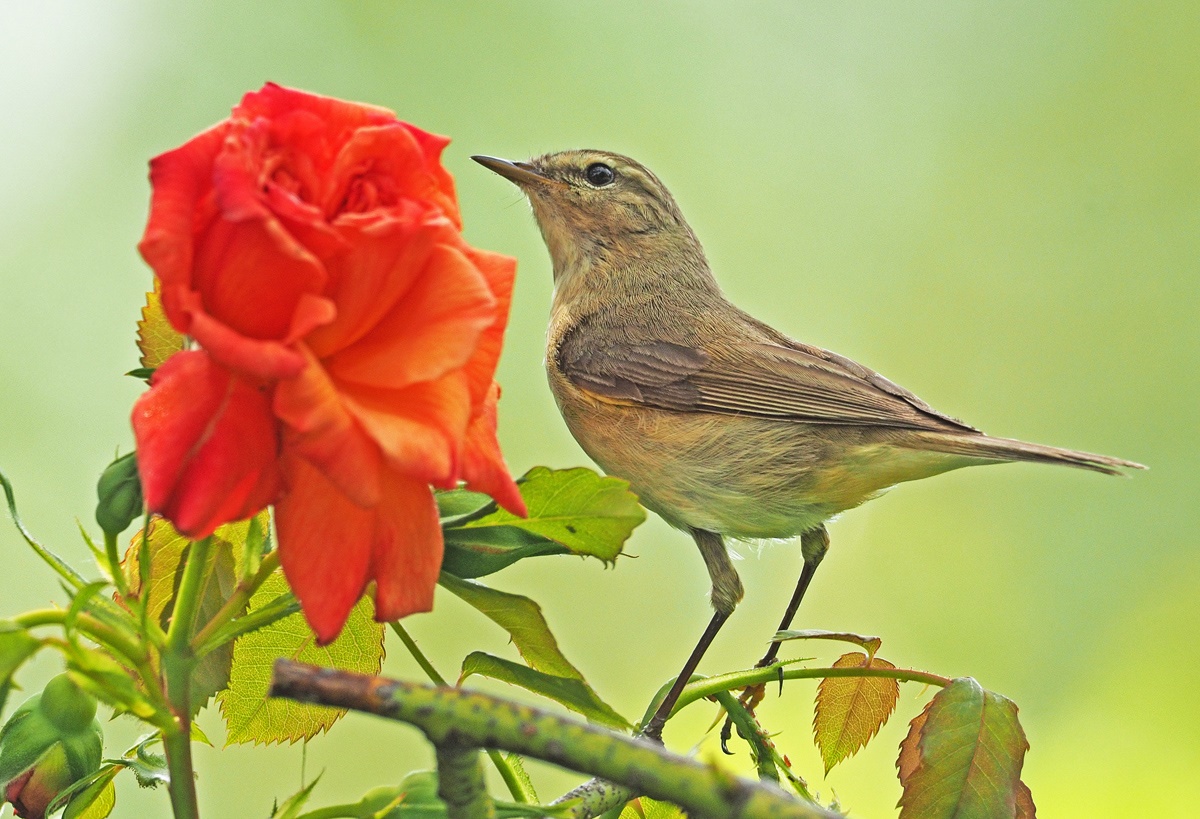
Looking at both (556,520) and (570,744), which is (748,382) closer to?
(556,520)

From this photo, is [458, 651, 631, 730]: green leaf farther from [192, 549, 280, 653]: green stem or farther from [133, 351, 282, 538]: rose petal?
[133, 351, 282, 538]: rose petal

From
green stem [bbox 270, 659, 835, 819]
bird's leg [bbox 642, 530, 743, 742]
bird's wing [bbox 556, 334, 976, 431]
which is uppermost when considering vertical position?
bird's wing [bbox 556, 334, 976, 431]

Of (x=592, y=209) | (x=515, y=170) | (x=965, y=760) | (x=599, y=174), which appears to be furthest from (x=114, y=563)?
(x=599, y=174)

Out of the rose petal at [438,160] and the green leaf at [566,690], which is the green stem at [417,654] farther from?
the rose petal at [438,160]

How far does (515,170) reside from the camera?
4148mm

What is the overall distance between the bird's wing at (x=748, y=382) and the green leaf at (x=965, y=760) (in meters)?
1.73

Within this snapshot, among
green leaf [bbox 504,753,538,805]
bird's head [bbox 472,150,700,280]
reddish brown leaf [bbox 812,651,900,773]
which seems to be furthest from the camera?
bird's head [bbox 472,150,700,280]

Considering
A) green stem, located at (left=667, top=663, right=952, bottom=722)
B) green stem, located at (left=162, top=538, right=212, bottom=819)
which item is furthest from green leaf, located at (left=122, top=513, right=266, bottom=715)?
green stem, located at (left=667, top=663, right=952, bottom=722)

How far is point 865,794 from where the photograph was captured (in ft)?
14.8

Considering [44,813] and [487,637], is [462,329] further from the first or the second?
[487,637]

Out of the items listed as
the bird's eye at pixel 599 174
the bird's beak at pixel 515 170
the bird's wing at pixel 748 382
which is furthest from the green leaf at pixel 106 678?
the bird's eye at pixel 599 174

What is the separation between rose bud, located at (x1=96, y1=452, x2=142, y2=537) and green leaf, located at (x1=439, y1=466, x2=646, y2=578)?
1.07 feet

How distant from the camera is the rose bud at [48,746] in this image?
1165 millimetres

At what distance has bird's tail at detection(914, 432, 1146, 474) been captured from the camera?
273cm
